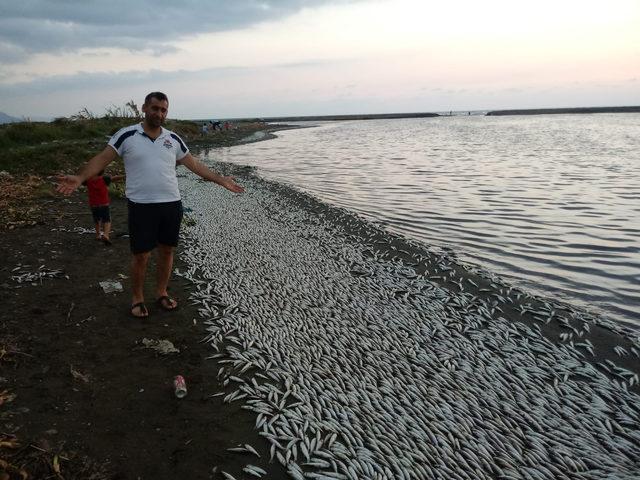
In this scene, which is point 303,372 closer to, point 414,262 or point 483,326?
point 483,326

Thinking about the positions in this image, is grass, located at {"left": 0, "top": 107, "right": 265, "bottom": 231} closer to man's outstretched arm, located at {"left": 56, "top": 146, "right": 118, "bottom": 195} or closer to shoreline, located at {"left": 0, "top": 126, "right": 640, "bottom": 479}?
shoreline, located at {"left": 0, "top": 126, "right": 640, "bottom": 479}

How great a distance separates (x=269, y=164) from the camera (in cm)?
3669

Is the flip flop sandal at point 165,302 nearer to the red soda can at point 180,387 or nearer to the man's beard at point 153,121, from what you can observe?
the red soda can at point 180,387

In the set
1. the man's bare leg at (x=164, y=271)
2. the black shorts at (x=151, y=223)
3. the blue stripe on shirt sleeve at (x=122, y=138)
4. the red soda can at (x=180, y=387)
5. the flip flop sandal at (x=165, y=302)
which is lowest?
the red soda can at (x=180, y=387)

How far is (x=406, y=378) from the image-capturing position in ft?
20.7

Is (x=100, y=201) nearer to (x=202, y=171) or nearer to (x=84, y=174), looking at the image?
(x=202, y=171)

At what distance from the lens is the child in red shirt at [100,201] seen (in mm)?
10977

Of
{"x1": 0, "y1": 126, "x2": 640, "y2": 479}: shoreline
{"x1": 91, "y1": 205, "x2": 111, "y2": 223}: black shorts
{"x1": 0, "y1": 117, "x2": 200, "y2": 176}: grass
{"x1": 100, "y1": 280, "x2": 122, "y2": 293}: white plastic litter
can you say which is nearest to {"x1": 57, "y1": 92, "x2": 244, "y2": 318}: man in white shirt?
{"x1": 0, "y1": 126, "x2": 640, "y2": 479}: shoreline

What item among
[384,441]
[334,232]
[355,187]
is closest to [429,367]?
[384,441]

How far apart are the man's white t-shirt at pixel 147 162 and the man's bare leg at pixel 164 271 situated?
40.2 inches

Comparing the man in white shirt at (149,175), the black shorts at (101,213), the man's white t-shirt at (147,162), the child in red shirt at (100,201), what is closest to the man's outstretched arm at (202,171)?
the man in white shirt at (149,175)

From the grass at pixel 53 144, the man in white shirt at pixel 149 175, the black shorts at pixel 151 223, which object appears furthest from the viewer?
the grass at pixel 53 144

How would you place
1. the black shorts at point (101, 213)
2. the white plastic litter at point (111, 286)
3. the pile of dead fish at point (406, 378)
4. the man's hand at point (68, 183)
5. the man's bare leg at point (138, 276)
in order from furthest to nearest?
1. the black shorts at point (101, 213)
2. the white plastic litter at point (111, 286)
3. the man's bare leg at point (138, 276)
4. the man's hand at point (68, 183)
5. the pile of dead fish at point (406, 378)

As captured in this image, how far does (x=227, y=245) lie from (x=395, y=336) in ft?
21.6
